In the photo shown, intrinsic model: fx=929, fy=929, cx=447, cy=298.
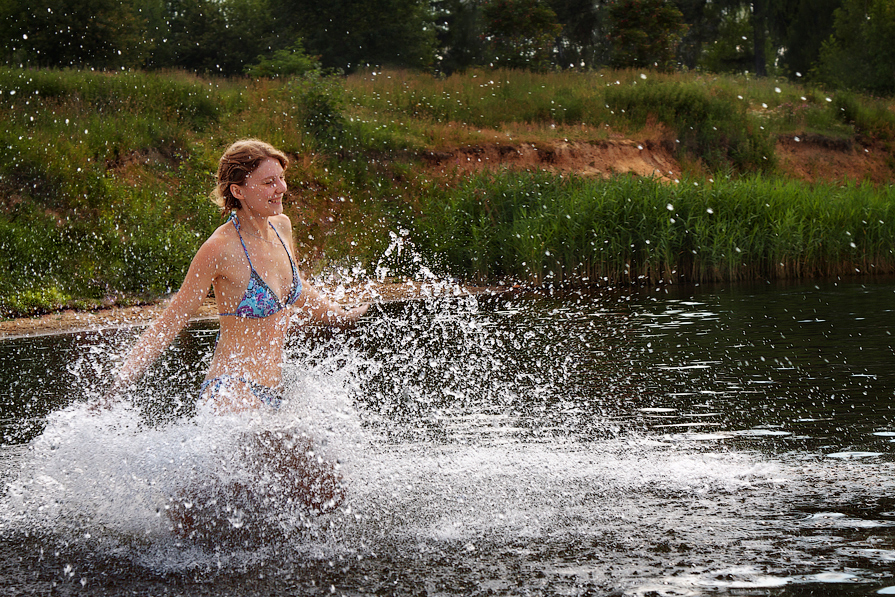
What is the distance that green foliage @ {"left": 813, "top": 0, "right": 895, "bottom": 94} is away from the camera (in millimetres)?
40344

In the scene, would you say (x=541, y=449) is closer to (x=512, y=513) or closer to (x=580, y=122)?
(x=512, y=513)

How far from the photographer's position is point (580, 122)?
29.8 meters

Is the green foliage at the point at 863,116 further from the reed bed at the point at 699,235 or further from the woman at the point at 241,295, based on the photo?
the woman at the point at 241,295

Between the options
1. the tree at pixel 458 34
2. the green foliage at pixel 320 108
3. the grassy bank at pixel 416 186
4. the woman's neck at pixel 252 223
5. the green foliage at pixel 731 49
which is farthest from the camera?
the tree at pixel 458 34

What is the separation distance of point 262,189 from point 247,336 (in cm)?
77

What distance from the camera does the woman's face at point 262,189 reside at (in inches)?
189

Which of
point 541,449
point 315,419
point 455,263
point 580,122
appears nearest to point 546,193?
point 455,263

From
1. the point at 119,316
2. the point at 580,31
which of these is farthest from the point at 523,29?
the point at 119,316

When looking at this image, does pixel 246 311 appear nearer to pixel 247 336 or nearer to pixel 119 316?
pixel 247 336

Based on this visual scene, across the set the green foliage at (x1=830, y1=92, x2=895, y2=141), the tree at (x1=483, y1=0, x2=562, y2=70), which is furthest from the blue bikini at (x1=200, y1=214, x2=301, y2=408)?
the green foliage at (x1=830, y1=92, x2=895, y2=141)

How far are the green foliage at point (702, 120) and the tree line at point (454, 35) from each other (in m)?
4.07

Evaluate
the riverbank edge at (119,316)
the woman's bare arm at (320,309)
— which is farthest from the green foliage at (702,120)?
the woman's bare arm at (320,309)

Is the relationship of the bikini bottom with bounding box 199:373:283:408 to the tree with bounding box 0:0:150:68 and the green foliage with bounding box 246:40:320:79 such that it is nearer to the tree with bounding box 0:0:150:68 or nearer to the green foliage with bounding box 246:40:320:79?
the green foliage with bounding box 246:40:320:79

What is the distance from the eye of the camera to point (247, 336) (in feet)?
15.9
